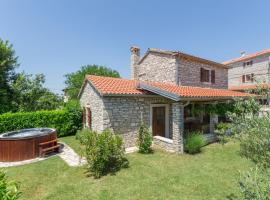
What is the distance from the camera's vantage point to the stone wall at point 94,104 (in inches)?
422

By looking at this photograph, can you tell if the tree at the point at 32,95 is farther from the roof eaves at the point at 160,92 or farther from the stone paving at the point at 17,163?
the roof eaves at the point at 160,92

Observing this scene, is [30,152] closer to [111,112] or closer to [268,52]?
[111,112]

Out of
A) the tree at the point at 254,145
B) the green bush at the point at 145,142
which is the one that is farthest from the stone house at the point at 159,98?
the tree at the point at 254,145

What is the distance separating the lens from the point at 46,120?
1414 centimetres

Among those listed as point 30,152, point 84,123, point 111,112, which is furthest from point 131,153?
point 84,123

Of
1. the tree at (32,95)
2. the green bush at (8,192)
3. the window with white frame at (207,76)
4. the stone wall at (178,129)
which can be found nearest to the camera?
the green bush at (8,192)

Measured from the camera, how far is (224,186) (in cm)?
599

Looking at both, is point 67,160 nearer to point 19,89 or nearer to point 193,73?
point 193,73

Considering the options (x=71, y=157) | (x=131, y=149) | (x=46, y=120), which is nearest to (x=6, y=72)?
(x=46, y=120)

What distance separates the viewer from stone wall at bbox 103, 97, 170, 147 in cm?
1034

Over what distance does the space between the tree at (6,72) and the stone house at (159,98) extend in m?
12.9

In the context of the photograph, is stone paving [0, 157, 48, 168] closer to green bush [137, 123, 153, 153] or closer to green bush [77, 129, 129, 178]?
green bush [77, 129, 129, 178]

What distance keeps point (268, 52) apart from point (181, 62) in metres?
22.5

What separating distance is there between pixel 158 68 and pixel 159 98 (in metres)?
5.46
